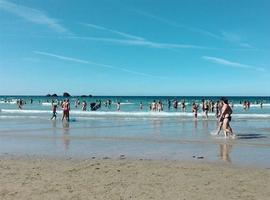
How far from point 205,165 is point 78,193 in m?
4.64

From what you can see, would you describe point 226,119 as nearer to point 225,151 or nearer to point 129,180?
point 225,151

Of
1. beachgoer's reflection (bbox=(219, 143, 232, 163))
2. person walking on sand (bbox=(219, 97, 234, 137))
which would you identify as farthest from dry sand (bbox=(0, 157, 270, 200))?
person walking on sand (bbox=(219, 97, 234, 137))

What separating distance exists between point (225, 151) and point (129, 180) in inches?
256

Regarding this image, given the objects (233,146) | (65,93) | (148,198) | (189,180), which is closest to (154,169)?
(189,180)

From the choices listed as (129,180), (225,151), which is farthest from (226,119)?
(129,180)

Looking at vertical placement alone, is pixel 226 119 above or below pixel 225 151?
above

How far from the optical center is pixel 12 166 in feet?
37.0

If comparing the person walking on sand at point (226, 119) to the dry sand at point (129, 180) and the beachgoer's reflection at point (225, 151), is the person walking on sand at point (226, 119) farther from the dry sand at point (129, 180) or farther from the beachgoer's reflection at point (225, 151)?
the dry sand at point (129, 180)

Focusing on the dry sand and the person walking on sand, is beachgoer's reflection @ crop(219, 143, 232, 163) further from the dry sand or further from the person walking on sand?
the person walking on sand

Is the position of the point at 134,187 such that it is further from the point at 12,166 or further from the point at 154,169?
the point at 12,166

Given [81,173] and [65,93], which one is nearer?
[81,173]

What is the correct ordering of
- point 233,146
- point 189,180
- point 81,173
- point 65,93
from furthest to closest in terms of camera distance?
point 65,93 → point 233,146 → point 81,173 → point 189,180

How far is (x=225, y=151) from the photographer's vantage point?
594 inches

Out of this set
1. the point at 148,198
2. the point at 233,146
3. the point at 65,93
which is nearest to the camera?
the point at 148,198
